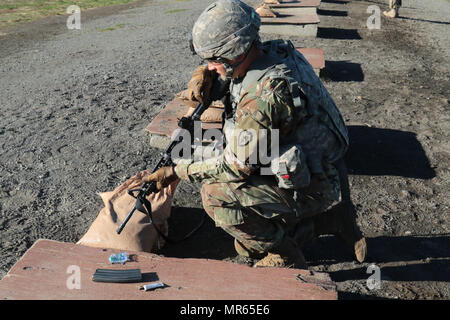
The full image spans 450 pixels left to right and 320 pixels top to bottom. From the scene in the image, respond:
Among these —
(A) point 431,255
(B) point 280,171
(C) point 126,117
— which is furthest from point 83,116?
(A) point 431,255

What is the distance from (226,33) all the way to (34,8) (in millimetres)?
12340

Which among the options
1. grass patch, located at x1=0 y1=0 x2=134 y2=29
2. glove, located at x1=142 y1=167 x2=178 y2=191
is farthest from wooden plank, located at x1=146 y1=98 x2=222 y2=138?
grass patch, located at x1=0 y1=0 x2=134 y2=29

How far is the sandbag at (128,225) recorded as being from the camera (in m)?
2.98

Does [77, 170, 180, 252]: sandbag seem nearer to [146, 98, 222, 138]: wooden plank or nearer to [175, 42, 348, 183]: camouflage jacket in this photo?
[175, 42, 348, 183]: camouflage jacket

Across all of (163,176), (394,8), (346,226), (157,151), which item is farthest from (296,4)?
(163,176)

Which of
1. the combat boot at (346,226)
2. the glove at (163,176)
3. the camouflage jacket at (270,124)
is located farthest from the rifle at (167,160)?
the combat boot at (346,226)

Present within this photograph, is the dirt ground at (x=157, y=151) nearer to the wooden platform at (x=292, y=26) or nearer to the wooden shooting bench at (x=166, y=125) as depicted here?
the wooden shooting bench at (x=166, y=125)

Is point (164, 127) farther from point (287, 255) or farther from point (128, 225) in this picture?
point (287, 255)

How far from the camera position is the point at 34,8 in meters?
12.9

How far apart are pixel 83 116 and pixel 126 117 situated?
0.50m

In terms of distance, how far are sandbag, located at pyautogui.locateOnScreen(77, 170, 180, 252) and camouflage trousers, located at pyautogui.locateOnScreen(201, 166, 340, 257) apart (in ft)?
1.89

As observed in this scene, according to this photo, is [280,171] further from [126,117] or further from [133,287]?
[126,117]

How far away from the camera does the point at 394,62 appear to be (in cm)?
752
